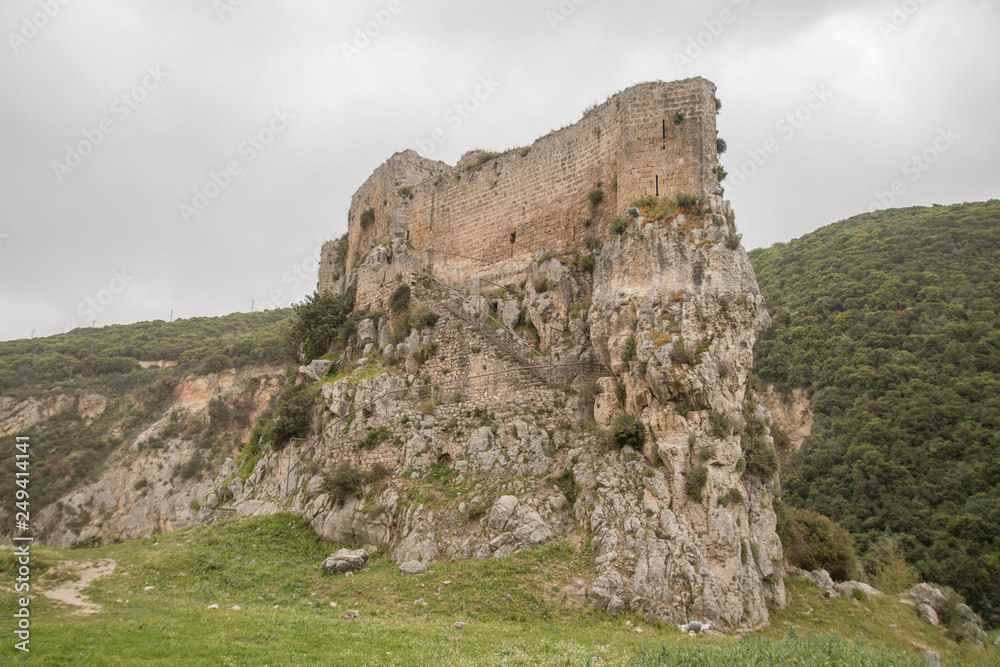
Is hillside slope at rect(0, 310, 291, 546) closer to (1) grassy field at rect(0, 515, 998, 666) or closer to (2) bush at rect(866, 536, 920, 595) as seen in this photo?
(1) grassy field at rect(0, 515, 998, 666)

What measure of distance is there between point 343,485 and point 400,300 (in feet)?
21.7

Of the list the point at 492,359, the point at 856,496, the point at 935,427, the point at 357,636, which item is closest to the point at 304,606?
the point at 357,636

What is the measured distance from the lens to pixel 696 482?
13.1 meters

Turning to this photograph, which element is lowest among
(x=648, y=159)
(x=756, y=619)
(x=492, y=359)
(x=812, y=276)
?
(x=756, y=619)

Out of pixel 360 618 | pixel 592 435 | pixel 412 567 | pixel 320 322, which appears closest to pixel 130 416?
pixel 320 322

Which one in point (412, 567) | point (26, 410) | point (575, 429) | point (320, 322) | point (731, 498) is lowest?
point (412, 567)

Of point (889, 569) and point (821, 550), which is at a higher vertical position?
point (821, 550)

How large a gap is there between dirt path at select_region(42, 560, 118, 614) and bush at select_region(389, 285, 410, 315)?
10.4 metres

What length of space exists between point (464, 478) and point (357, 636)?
657 centimetres

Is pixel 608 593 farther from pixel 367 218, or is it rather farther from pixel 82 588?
pixel 367 218

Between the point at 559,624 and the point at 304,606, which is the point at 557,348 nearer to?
the point at 559,624

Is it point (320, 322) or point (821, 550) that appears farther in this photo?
point (320, 322)

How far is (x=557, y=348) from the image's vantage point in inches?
671

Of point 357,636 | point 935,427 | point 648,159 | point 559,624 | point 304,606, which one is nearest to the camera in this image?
point 357,636
